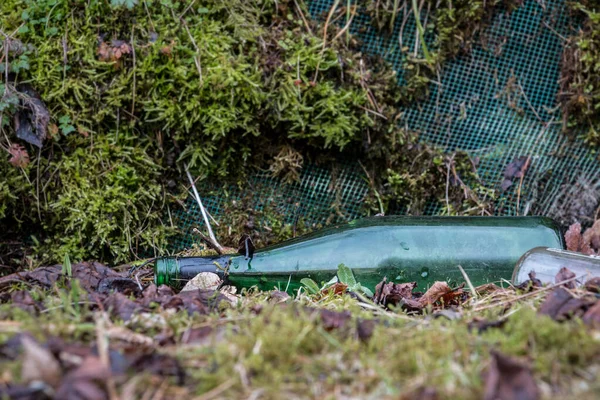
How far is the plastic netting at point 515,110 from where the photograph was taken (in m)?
2.84

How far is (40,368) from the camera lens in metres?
0.93

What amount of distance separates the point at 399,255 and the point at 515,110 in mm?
1145

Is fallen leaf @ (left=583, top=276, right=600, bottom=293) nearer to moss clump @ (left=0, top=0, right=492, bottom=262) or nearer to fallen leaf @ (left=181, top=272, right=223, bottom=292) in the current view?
fallen leaf @ (left=181, top=272, right=223, bottom=292)

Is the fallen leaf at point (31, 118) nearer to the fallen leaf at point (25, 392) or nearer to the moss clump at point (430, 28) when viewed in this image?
the moss clump at point (430, 28)

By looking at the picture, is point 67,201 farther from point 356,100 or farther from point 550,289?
point 550,289

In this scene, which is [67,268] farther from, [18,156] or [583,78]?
[583,78]

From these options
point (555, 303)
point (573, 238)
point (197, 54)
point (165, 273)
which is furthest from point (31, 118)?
point (573, 238)

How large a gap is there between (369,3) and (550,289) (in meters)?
1.70

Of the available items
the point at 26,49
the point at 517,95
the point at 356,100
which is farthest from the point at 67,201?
the point at 517,95

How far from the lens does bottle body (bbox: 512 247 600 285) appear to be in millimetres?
1771

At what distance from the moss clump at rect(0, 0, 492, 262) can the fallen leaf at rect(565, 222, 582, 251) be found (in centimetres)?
94

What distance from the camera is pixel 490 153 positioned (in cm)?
286

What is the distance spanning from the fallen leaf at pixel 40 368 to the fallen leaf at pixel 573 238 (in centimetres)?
216

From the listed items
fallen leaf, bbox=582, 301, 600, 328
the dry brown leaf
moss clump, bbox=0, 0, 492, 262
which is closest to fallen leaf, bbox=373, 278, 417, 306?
the dry brown leaf
